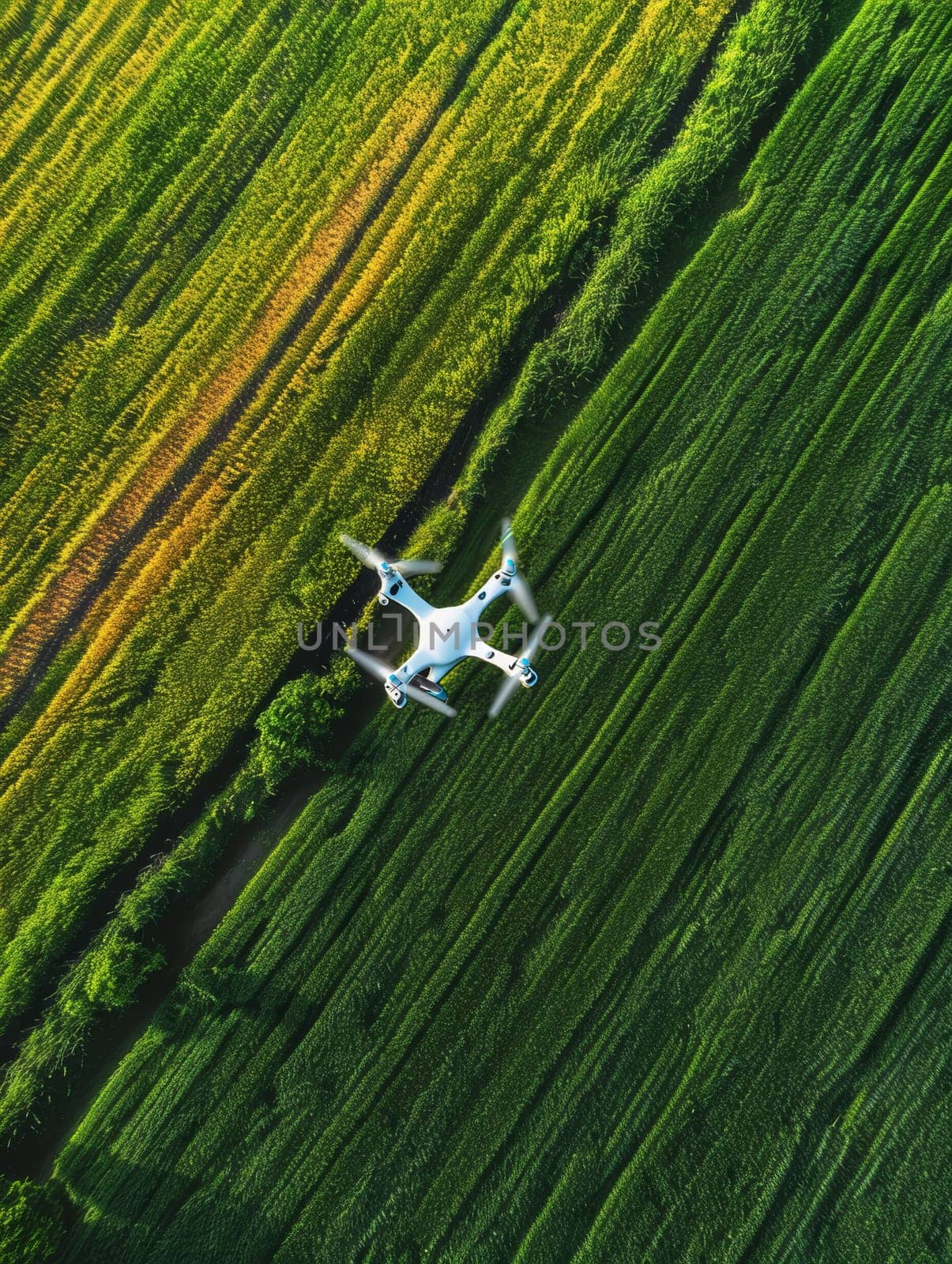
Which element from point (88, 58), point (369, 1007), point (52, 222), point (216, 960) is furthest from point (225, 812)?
point (88, 58)

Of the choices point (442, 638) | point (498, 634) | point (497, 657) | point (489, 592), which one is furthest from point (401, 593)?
point (498, 634)

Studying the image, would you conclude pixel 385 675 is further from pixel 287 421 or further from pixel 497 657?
pixel 287 421

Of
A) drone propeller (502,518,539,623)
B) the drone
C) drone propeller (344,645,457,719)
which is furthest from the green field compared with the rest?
the drone

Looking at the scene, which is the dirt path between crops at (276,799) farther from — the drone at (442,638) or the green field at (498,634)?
the drone at (442,638)

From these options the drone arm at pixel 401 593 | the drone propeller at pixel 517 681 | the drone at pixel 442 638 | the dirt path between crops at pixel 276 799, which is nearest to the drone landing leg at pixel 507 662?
the drone at pixel 442 638

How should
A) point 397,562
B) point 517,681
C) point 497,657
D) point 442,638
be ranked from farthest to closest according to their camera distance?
point 397,562 → point 517,681 → point 442,638 → point 497,657

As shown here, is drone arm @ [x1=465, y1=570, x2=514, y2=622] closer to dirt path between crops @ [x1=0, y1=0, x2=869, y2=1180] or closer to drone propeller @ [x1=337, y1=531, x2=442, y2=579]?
drone propeller @ [x1=337, y1=531, x2=442, y2=579]
